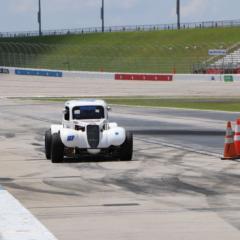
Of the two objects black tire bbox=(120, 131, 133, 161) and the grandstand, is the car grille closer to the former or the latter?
black tire bbox=(120, 131, 133, 161)

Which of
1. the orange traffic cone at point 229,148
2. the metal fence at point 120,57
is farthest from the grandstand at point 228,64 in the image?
the orange traffic cone at point 229,148

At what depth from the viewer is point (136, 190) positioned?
1199cm

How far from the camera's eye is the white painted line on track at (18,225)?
8.44 metres

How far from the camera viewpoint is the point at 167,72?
249 ft

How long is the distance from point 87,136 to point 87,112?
69cm

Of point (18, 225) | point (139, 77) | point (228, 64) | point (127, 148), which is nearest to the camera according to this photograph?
point (18, 225)

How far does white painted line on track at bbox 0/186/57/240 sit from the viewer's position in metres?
8.44

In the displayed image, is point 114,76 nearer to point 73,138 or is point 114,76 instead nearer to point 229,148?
point 229,148

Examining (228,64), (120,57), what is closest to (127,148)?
(228,64)

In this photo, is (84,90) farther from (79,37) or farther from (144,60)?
(79,37)

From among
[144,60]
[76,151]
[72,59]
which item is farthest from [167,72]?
[76,151]

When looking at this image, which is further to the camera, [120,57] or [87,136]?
[120,57]

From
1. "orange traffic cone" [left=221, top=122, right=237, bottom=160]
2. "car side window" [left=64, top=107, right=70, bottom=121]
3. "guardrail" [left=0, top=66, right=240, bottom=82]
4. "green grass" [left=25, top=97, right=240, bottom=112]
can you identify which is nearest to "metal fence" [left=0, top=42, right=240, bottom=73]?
"guardrail" [left=0, top=66, right=240, bottom=82]

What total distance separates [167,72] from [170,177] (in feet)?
206
